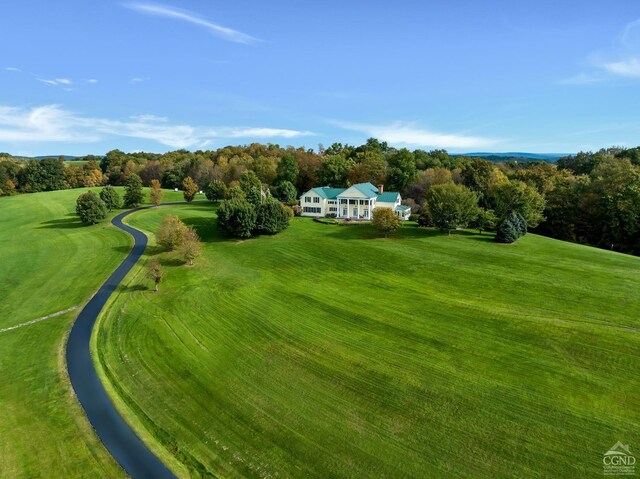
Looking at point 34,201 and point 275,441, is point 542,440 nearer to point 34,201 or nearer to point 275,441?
point 275,441

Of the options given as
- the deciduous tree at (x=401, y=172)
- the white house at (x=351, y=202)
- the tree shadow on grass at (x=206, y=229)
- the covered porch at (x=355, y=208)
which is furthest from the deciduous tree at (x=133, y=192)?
the deciduous tree at (x=401, y=172)

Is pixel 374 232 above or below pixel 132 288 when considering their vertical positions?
above

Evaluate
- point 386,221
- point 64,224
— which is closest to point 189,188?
point 64,224

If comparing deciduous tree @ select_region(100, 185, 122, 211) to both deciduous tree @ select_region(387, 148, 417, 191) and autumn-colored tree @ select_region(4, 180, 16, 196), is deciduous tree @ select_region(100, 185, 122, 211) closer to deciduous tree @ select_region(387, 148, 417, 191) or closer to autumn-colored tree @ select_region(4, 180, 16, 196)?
autumn-colored tree @ select_region(4, 180, 16, 196)

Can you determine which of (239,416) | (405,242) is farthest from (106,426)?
(405,242)

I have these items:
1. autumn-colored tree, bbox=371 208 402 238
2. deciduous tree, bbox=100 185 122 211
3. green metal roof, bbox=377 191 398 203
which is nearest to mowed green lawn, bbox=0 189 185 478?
deciduous tree, bbox=100 185 122 211

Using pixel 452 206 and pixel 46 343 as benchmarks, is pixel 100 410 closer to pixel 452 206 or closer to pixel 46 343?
pixel 46 343
